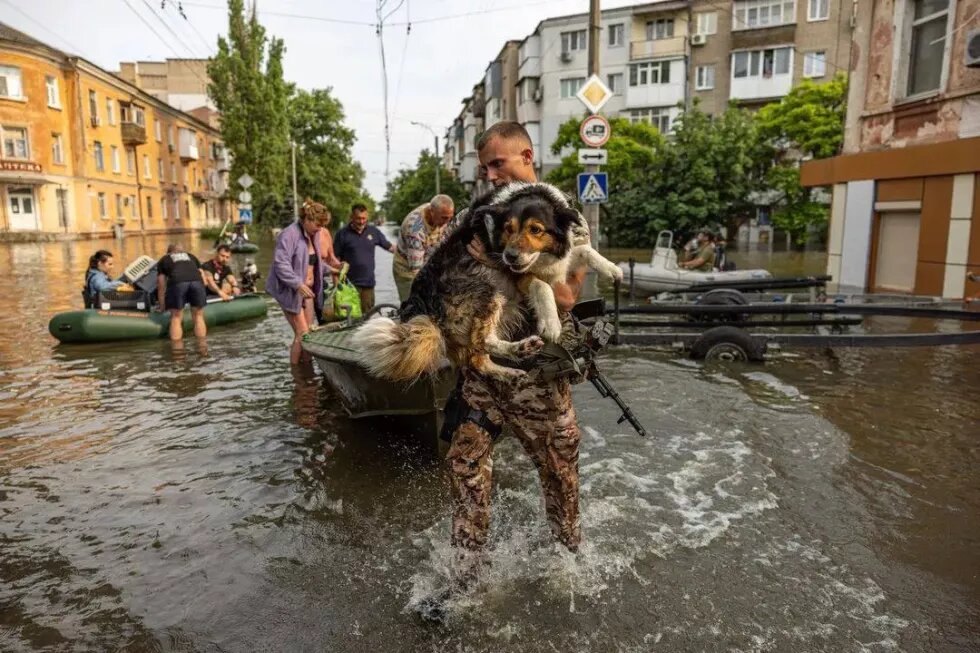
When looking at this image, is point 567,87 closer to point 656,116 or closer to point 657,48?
point 657,48

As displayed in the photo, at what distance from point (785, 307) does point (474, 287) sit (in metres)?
6.57

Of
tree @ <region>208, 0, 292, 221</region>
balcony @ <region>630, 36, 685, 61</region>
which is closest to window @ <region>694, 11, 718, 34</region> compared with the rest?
balcony @ <region>630, 36, 685, 61</region>

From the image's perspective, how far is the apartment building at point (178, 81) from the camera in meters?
69.0

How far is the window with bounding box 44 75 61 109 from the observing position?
125 feet

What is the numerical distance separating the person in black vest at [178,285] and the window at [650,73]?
39.2m

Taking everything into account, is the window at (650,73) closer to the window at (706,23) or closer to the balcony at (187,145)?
the window at (706,23)

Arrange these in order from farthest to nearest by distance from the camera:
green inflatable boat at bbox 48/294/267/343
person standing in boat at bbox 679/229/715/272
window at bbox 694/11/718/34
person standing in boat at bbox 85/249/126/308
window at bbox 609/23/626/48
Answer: window at bbox 609/23/626/48, window at bbox 694/11/718/34, person standing in boat at bbox 679/229/715/272, person standing in boat at bbox 85/249/126/308, green inflatable boat at bbox 48/294/267/343

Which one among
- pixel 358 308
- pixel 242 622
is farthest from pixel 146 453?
pixel 358 308

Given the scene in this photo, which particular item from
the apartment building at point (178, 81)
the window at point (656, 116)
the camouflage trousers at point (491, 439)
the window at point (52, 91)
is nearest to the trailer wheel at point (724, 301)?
the camouflage trousers at point (491, 439)

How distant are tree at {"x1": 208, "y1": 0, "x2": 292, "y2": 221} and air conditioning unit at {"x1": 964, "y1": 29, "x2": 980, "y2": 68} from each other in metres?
42.9

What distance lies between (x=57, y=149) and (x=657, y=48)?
38544 millimetres

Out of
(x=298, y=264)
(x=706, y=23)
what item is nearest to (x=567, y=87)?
(x=706, y=23)

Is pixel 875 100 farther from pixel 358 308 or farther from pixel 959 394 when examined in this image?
pixel 358 308

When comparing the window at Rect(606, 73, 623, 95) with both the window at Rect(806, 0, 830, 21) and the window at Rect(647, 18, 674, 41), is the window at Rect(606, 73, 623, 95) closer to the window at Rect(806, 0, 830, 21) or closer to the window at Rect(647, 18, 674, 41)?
the window at Rect(647, 18, 674, 41)
